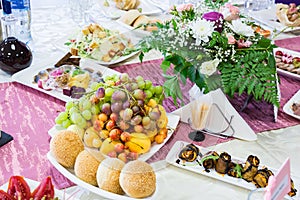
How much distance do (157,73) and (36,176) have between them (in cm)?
36

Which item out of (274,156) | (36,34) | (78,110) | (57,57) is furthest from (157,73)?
(36,34)

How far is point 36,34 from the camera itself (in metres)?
1.89

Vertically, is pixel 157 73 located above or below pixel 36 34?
above

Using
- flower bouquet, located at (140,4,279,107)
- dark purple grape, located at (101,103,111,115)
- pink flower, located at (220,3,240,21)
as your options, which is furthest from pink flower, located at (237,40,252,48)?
dark purple grape, located at (101,103,111,115)

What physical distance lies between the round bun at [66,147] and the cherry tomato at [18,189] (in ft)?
0.40

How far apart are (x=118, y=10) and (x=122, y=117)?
1142 millimetres

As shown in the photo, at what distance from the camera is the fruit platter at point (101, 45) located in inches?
51.8

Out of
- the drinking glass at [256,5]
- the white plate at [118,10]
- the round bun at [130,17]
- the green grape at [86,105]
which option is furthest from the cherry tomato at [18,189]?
the drinking glass at [256,5]

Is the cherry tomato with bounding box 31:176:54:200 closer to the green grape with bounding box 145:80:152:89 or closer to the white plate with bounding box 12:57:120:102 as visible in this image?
the green grape with bounding box 145:80:152:89

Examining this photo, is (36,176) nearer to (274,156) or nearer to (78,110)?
(78,110)

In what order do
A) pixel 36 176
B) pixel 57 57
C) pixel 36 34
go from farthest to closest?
pixel 36 34 → pixel 57 57 → pixel 36 176

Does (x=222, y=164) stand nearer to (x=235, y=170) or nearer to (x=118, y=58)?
(x=235, y=170)

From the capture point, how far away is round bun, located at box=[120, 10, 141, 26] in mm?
1947

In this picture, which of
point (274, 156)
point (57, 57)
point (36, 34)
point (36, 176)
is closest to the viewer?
point (36, 176)
